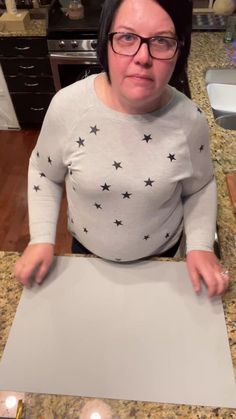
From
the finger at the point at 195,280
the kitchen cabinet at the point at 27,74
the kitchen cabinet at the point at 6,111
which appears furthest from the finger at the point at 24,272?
the kitchen cabinet at the point at 6,111

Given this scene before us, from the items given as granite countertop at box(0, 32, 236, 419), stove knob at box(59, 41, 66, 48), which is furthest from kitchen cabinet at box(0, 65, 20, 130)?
granite countertop at box(0, 32, 236, 419)

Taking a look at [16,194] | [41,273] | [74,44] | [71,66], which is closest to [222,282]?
[41,273]

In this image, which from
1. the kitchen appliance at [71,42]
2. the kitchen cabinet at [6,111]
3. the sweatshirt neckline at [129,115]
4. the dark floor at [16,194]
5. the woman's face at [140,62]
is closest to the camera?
the woman's face at [140,62]

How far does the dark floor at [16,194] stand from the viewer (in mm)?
2021

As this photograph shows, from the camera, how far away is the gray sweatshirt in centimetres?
63

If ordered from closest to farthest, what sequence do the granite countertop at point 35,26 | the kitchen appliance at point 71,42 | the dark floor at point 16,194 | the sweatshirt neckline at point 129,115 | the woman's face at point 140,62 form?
the woman's face at point 140,62 < the sweatshirt neckline at point 129,115 < the dark floor at point 16,194 < the kitchen appliance at point 71,42 < the granite countertop at point 35,26

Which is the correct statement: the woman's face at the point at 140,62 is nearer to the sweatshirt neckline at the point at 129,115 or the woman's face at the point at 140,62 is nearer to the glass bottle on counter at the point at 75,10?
the sweatshirt neckline at the point at 129,115

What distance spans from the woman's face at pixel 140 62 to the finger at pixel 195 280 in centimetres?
33

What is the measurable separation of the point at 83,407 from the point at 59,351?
0.10 m

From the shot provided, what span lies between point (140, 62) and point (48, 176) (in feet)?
1.11

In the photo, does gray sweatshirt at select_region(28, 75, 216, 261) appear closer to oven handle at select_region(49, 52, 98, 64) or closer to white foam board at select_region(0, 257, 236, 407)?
white foam board at select_region(0, 257, 236, 407)

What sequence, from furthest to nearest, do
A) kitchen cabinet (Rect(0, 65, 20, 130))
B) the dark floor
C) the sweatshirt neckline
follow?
kitchen cabinet (Rect(0, 65, 20, 130))
the dark floor
the sweatshirt neckline

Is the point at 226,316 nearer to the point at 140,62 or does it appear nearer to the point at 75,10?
the point at 140,62

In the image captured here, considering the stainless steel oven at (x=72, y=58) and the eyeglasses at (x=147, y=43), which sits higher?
the eyeglasses at (x=147, y=43)
